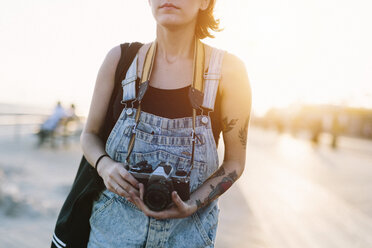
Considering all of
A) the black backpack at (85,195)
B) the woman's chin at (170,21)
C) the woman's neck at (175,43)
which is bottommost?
the black backpack at (85,195)

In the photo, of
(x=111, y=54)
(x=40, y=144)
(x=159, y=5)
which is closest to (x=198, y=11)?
(x=159, y=5)

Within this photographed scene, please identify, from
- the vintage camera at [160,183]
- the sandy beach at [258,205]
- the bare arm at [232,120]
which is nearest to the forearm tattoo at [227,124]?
the bare arm at [232,120]

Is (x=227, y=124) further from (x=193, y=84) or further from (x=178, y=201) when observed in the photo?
(x=178, y=201)

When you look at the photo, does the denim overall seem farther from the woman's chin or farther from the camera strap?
the woman's chin

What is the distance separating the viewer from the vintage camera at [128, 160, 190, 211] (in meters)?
1.27

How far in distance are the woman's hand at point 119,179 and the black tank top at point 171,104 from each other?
0.30 meters

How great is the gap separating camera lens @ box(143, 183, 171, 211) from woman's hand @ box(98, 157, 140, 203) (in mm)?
90

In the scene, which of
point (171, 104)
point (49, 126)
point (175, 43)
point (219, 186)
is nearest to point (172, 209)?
point (219, 186)

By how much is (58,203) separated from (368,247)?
4.09 metres

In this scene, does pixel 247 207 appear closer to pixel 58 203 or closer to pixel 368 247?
pixel 368 247

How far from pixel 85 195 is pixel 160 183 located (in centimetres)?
54

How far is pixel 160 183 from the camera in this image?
4.15ft

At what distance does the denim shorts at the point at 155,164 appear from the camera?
149cm

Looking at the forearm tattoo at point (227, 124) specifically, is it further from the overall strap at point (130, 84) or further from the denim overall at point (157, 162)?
the overall strap at point (130, 84)
